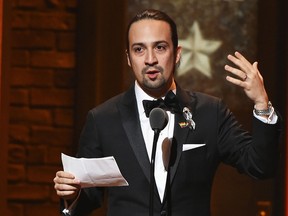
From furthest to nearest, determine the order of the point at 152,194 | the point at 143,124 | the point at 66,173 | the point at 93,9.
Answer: the point at 93,9, the point at 143,124, the point at 66,173, the point at 152,194

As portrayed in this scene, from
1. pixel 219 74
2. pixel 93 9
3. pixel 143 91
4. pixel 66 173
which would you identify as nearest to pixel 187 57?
pixel 219 74

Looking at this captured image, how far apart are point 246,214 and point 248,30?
785 millimetres

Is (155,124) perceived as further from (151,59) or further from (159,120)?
(151,59)

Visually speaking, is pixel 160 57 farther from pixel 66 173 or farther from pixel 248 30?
pixel 248 30

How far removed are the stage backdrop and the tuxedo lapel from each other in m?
1.22

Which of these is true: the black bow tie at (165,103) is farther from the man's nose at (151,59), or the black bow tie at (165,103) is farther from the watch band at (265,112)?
the watch band at (265,112)

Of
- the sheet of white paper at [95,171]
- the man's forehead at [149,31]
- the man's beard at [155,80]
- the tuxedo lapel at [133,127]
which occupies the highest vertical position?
the man's forehead at [149,31]

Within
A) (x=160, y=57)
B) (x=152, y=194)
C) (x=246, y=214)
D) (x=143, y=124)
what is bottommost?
(x=246, y=214)

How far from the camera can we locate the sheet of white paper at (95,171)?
7.56 ft

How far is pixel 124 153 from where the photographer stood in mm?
2482

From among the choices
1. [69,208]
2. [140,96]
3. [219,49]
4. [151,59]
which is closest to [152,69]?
[151,59]

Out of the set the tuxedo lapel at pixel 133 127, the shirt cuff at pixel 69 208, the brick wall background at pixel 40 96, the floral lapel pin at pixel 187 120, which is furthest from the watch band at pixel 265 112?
the brick wall background at pixel 40 96

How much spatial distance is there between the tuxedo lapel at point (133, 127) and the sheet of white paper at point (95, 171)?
12 cm

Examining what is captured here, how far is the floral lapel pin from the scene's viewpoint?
2482 mm
